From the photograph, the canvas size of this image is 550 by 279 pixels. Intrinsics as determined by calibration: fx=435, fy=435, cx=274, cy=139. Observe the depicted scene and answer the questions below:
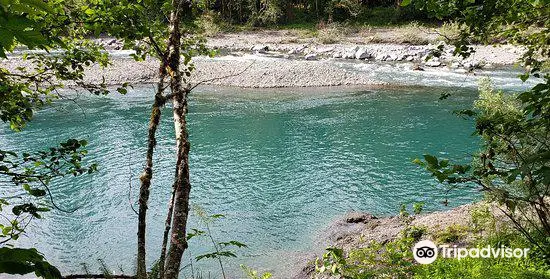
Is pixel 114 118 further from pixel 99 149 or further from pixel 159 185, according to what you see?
pixel 159 185

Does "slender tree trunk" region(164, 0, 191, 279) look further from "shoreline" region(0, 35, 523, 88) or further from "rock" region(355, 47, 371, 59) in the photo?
"rock" region(355, 47, 371, 59)

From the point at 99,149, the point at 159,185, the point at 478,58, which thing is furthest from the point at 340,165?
the point at 478,58

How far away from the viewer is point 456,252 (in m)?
7.25

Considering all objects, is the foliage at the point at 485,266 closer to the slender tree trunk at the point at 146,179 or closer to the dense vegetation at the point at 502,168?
the dense vegetation at the point at 502,168

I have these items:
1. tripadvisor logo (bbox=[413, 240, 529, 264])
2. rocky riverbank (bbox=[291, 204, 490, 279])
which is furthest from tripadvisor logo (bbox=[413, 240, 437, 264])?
rocky riverbank (bbox=[291, 204, 490, 279])

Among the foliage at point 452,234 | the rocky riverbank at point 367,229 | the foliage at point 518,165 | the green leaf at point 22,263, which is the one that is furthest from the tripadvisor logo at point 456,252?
the green leaf at point 22,263

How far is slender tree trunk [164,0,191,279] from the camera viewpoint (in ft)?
10.5

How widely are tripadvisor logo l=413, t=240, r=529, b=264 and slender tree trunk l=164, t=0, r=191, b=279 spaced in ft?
15.7

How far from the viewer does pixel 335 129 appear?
1864 centimetres

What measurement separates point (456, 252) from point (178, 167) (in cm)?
565

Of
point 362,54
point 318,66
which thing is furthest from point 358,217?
point 362,54

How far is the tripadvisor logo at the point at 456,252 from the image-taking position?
20.3ft

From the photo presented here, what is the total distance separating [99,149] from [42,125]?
15.4 feet

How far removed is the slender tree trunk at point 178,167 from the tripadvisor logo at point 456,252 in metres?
4.78
